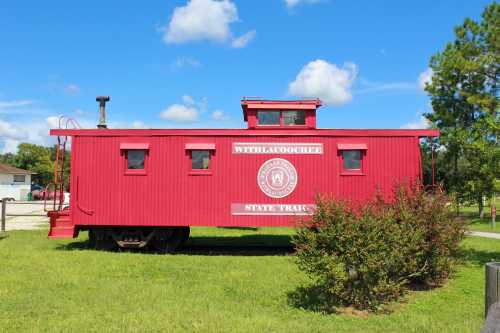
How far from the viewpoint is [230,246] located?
14.2 meters

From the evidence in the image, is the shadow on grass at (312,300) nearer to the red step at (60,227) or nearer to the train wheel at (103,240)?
the train wheel at (103,240)

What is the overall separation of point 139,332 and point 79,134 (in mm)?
8489

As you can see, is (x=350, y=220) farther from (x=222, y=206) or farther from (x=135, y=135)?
(x=135, y=135)

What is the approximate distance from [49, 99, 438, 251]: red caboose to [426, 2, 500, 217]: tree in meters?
14.7

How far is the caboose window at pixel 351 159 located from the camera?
12320mm

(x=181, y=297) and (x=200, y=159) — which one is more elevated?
(x=200, y=159)

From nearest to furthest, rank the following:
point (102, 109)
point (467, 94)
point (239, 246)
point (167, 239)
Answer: point (167, 239) < point (239, 246) < point (102, 109) < point (467, 94)

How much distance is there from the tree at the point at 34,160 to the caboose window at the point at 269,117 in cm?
6136

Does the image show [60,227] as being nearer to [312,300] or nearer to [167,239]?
[167,239]

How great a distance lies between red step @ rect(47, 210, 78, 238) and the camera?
12.3 meters

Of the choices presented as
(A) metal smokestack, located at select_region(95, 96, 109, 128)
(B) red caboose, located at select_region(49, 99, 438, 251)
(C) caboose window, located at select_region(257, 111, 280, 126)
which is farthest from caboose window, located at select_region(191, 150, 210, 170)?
(A) metal smokestack, located at select_region(95, 96, 109, 128)

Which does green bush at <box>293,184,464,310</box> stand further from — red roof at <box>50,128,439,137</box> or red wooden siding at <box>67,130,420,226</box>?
red roof at <box>50,128,439,137</box>

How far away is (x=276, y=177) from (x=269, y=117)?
2.01m

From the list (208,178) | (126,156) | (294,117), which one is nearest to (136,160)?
(126,156)
